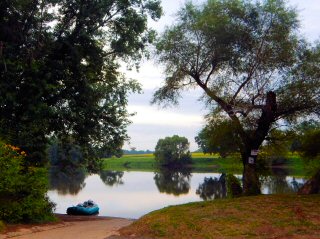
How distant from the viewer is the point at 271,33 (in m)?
19.4

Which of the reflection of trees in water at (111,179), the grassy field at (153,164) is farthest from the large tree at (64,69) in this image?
the reflection of trees in water at (111,179)

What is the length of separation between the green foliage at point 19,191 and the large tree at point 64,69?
165 inches

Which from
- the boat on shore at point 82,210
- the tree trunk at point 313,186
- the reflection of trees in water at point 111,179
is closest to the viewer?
the tree trunk at point 313,186

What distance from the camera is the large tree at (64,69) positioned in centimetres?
2067

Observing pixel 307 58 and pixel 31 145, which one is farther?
pixel 31 145

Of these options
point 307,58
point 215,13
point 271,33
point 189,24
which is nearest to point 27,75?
point 189,24

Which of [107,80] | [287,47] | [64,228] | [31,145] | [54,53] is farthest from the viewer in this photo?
[107,80]

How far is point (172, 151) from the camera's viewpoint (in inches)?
4016

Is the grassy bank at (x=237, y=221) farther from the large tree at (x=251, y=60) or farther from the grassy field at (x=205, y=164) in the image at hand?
the grassy field at (x=205, y=164)

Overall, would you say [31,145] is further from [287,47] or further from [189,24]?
[287,47]

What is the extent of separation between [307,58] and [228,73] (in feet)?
12.7

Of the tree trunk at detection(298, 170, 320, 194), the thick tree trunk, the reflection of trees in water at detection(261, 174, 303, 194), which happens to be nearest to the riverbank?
the tree trunk at detection(298, 170, 320, 194)

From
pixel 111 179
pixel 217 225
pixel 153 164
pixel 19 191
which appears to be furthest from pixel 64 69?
pixel 153 164

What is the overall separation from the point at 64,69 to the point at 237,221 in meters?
13.5
